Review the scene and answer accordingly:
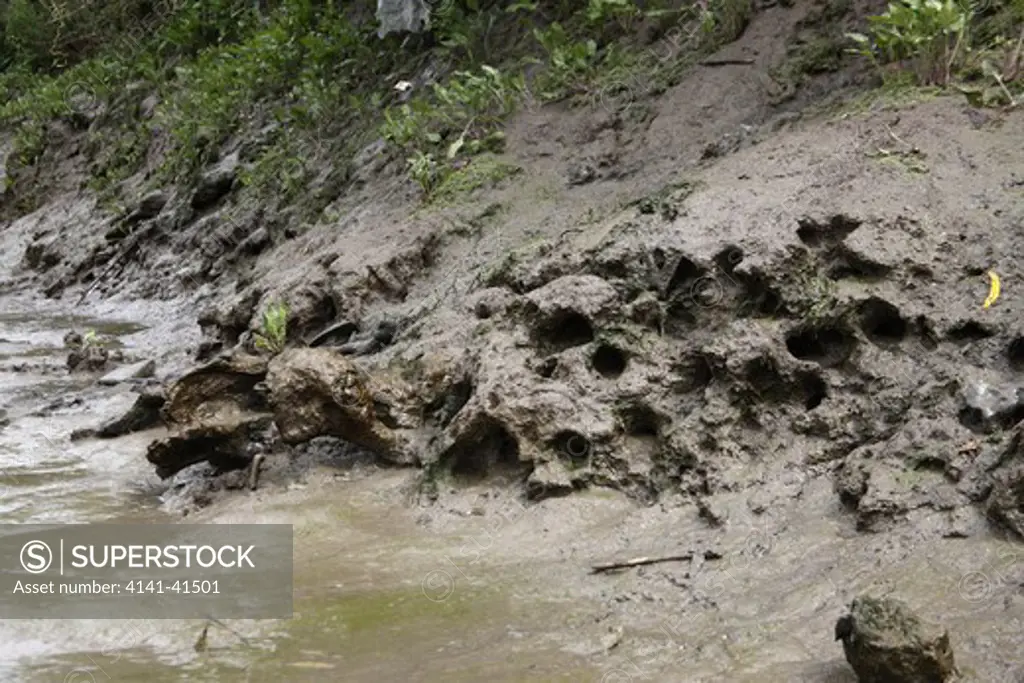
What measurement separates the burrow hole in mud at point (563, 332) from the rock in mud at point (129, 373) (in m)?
3.89

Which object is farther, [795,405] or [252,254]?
[252,254]

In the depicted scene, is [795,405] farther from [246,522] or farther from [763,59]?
[763,59]

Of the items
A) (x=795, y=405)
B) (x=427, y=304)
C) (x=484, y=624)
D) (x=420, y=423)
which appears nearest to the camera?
(x=484, y=624)

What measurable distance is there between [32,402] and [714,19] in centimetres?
564

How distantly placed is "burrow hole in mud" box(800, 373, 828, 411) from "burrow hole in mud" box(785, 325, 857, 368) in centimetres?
9

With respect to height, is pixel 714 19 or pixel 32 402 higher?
pixel 714 19

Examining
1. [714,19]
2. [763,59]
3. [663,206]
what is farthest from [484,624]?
[714,19]

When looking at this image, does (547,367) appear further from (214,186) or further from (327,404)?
(214,186)

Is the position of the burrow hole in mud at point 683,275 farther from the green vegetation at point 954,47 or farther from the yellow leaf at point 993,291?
the green vegetation at point 954,47

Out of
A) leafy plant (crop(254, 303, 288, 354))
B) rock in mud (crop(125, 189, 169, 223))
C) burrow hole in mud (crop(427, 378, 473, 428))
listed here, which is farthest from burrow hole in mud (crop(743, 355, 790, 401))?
rock in mud (crop(125, 189, 169, 223))

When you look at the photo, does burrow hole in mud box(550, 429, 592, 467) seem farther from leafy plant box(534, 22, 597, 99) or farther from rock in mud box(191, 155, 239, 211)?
rock in mud box(191, 155, 239, 211)

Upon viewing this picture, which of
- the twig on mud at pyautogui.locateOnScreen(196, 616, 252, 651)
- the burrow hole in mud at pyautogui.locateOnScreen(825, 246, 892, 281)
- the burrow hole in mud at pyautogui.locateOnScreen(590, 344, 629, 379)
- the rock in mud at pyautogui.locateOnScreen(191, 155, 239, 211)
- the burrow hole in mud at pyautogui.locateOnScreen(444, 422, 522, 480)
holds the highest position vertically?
the burrow hole in mud at pyautogui.locateOnScreen(825, 246, 892, 281)

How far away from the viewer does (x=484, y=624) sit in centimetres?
371

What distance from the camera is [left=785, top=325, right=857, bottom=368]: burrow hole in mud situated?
15.8 ft
